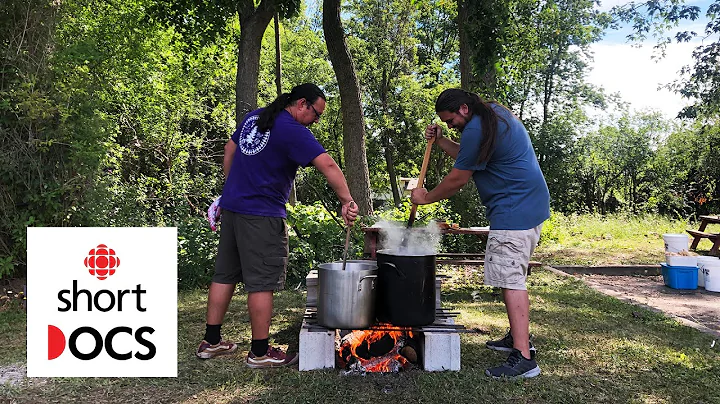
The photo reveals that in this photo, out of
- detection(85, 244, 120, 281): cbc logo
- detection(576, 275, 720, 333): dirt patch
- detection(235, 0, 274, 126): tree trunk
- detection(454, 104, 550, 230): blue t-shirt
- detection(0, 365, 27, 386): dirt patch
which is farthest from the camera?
detection(235, 0, 274, 126): tree trunk

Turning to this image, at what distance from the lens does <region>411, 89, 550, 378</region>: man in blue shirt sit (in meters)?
3.27

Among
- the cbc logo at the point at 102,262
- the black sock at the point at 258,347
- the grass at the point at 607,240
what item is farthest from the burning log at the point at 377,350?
the grass at the point at 607,240

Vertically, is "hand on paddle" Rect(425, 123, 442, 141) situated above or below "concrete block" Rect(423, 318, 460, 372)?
above

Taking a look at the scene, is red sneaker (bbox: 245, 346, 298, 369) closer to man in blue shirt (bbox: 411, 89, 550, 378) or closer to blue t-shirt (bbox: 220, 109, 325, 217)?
blue t-shirt (bbox: 220, 109, 325, 217)

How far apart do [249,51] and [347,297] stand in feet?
18.5

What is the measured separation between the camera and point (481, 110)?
3.36m

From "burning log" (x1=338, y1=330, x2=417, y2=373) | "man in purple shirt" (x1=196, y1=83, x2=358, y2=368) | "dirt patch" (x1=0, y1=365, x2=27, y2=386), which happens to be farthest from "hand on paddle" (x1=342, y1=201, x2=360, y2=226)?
"dirt patch" (x1=0, y1=365, x2=27, y2=386)

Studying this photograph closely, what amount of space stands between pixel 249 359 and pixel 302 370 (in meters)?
0.35

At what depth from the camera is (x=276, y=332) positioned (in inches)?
165

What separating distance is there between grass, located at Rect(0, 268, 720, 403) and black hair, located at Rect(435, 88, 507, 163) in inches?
54.1

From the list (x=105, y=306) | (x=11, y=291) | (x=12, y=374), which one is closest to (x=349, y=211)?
(x=105, y=306)

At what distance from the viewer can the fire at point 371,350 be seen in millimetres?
3322

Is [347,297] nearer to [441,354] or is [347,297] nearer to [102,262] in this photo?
[441,354]

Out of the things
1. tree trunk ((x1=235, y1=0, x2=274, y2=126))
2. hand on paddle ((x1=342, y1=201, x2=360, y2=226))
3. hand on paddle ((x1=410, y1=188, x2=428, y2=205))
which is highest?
tree trunk ((x1=235, y1=0, x2=274, y2=126))
